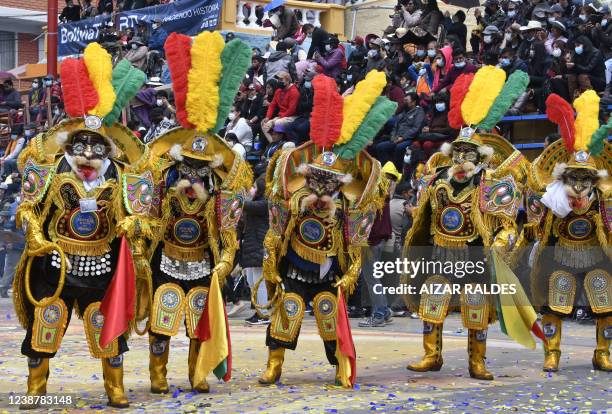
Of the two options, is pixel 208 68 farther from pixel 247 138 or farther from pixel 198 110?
pixel 247 138

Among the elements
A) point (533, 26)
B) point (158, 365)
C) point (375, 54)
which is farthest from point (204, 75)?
point (375, 54)

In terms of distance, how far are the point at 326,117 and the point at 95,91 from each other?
69.2 inches

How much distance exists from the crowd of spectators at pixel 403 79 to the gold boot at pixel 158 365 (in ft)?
11.2

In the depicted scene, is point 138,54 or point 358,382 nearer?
point 358,382

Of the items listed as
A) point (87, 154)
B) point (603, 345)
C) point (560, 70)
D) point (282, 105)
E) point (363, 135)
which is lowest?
point (603, 345)

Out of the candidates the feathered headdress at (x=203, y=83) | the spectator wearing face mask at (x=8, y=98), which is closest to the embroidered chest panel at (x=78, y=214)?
the feathered headdress at (x=203, y=83)

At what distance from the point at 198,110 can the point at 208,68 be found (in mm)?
308

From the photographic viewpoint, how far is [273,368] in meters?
8.73

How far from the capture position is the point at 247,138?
54.1 ft

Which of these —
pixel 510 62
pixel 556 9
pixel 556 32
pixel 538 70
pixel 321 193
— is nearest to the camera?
pixel 321 193

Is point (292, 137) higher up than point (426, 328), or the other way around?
point (292, 137)

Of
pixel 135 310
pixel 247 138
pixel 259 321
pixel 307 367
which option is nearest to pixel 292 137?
pixel 247 138

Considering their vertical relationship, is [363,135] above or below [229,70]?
below

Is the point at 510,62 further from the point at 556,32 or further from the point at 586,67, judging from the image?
the point at 586,67
